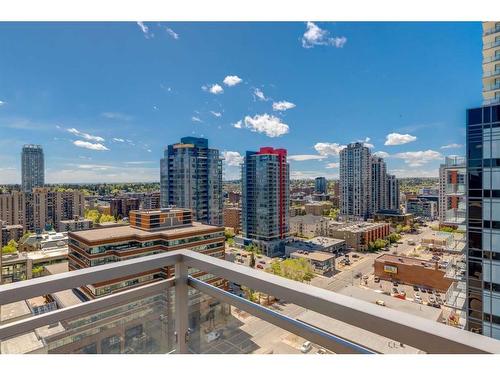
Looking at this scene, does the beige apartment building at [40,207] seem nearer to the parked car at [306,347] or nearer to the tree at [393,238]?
the parked car at [306,347]

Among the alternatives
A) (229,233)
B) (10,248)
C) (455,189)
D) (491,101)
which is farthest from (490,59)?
(229,233)

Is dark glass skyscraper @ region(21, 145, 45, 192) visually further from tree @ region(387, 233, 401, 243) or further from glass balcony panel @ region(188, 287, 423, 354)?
glass balcony panel @ region(188, 287, 423, 354)

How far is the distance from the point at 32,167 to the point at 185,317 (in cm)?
2648

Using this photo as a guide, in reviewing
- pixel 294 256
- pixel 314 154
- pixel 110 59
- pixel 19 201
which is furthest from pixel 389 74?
pixel 19 201

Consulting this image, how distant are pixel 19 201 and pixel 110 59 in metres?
13.5

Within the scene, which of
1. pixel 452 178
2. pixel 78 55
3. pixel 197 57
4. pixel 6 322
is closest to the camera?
pixel 6 322

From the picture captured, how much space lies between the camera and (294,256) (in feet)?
46.6

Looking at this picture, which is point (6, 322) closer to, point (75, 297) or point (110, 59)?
point (75, 297)

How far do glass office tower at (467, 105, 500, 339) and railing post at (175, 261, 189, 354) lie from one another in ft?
11.5

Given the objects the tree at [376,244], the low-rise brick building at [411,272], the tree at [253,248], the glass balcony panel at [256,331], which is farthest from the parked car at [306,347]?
the tree at [376,244]

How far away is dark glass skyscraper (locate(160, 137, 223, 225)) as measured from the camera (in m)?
18.1

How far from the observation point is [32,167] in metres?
21.9

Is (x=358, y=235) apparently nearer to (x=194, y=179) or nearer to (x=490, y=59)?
(x=194, y=179)

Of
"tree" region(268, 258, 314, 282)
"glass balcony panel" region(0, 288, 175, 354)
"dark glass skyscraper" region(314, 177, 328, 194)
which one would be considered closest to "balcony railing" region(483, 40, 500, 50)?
"glass balcony panel" region(0, 288, 175, 354)
